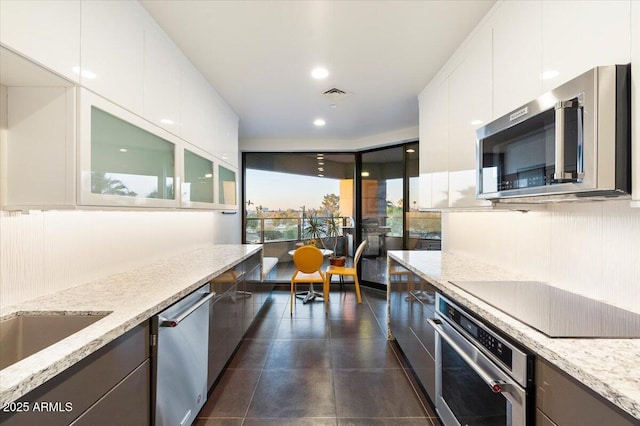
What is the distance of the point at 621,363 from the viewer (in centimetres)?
80

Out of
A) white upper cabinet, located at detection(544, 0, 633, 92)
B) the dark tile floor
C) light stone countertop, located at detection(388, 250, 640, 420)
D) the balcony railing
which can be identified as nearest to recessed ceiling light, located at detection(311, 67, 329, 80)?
white upper cabinet, located at detection(544, 0, 633, 92)

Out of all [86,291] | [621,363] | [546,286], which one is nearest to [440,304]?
[546,286]

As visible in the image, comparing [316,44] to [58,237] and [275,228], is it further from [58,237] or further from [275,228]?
[275,228]

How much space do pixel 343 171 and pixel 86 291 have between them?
423 centimetres

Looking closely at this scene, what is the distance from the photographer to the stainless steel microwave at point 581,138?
956 mm

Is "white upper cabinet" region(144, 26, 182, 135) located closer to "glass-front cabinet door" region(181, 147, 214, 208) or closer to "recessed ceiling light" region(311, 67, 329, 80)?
"glass-front cabinet door" region(181, 147, 214, 208)

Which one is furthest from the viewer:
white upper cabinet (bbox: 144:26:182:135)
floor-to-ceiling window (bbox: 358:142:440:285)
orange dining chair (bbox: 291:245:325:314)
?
floor-to-ceiling window (bbox: 358:142:440:285)

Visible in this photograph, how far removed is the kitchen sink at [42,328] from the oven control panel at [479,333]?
60.6 inches

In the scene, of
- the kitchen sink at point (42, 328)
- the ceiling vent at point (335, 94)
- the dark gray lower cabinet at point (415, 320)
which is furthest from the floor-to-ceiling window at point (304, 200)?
the kitchen sink at point (42, 328)

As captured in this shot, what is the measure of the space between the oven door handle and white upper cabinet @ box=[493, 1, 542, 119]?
123 cm

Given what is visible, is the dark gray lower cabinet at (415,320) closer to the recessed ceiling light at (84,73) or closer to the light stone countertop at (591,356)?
the light stone countertop at (591,356)

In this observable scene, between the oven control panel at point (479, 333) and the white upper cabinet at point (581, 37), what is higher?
the white upper cabinet at point (581, 37)

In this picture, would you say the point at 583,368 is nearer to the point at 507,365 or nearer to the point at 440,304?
the point at 507,365

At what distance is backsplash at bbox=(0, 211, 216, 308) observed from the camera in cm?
125
